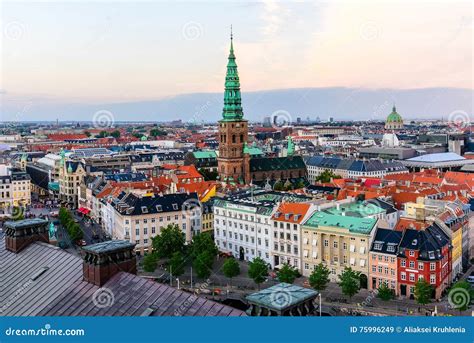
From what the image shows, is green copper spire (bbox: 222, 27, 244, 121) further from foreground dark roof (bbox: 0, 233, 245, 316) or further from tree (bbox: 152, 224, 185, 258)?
foreground dark roof (bbox: 0, 233, 245, 316)

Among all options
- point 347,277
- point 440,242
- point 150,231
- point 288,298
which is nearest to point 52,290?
point 288,298

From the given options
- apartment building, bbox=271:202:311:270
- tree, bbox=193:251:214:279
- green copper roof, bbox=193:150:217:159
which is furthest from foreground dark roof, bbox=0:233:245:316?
green copper roof, bbox=193:150:217:159

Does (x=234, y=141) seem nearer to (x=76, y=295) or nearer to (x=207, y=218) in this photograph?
(x=207, y=218)

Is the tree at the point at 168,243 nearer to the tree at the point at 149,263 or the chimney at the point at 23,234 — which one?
the tree at the point at 149,263

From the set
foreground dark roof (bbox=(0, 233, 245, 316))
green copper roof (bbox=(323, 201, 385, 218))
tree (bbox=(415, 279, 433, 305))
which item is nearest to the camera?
foreground dark roof (bbox=(0, 233, 245, 316))

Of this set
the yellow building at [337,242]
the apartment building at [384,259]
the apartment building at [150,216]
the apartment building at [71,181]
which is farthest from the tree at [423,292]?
the apartment building at [71,181]

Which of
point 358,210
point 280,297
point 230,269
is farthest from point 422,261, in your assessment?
point 280,297
